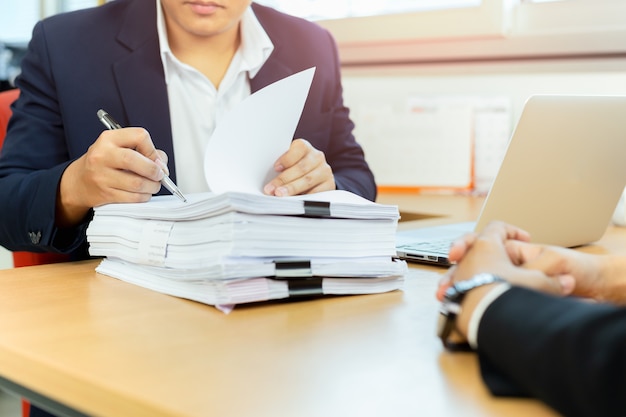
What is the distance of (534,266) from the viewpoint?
0.74m

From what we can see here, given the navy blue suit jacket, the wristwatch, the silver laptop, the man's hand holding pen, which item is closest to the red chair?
the navy blue suit jacket

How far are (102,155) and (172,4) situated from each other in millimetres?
509

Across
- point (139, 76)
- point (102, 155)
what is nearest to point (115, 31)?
point (139, 76)

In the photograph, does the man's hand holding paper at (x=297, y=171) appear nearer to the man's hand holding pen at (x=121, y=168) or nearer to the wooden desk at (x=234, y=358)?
the man's hand holding pen at (x=121, y=168)

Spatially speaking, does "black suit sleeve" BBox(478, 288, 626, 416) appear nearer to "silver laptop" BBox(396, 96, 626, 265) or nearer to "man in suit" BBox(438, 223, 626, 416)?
"man in suit" BBox(438, 223, 626, 416)

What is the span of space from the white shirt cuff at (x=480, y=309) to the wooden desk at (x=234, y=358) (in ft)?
0.10

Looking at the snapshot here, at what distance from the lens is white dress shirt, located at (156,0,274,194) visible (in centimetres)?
154

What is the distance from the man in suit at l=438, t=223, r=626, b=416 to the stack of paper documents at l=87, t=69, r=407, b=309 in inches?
6.4

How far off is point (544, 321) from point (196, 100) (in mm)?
1141

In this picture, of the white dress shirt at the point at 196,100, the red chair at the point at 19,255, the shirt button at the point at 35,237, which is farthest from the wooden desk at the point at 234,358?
the white dress shirt at the point at 196,100

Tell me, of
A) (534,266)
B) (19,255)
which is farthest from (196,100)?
(534,266)

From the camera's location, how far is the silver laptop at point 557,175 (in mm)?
1077

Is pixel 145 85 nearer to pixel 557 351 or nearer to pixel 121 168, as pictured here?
pixel 121 168

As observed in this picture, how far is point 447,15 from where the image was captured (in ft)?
7.33
